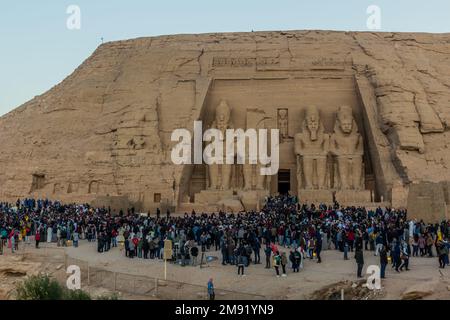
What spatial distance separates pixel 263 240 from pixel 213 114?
46.2ft

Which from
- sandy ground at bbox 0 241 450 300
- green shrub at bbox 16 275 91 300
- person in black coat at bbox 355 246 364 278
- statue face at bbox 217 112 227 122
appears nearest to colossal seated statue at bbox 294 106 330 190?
statue face at bbox 217 112 227 122

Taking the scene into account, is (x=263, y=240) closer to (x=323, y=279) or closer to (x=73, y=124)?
(x=323, y=279)

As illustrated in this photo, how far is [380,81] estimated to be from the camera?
28234 millimetres

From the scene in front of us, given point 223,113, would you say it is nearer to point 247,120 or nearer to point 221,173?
point 247,120

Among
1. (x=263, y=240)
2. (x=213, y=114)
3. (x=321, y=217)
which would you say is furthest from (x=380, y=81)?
(x=263, y=240)

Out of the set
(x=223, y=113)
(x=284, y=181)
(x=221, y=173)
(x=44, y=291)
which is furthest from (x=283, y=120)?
(x=44, y=291)

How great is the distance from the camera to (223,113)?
2886 centimetres

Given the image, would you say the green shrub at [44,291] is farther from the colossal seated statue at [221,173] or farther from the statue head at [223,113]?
the statue head at [223,113]

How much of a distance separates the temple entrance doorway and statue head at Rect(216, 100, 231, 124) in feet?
13.0

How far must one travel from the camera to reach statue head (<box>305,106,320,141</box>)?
28266mm

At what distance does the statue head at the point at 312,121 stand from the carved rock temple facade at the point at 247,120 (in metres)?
0.05

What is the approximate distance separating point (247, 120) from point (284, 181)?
379 centimetres

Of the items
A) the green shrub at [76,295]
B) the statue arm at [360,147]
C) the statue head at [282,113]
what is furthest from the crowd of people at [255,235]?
the statue head at [282,113]

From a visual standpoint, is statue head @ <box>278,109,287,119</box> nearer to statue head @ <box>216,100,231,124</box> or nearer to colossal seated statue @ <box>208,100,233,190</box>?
statue head @ <box>216,100,231,124</box>
